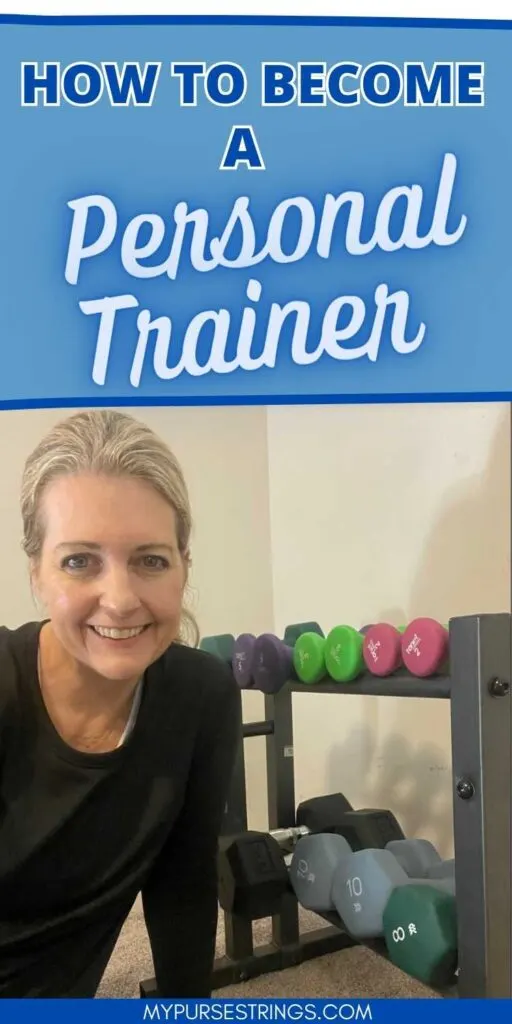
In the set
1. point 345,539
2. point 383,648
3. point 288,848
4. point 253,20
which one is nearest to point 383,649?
point 383,648

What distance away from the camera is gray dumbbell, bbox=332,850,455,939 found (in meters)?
0.71

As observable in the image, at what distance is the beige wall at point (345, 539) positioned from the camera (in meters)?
0.55

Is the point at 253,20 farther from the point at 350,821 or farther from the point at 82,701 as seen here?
the point at 350,821

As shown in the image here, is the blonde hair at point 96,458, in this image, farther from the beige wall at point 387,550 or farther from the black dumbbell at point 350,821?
the black dumbbell at point 350,821

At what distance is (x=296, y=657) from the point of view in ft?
2.09

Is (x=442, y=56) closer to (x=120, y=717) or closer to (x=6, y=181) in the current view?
(x=6, y=181)

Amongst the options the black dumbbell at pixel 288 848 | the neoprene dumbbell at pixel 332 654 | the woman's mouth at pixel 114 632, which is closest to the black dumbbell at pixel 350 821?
the black dumbbell at pixel 288 848

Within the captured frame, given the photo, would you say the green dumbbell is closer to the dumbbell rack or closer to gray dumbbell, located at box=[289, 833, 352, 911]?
the dumbbell rack

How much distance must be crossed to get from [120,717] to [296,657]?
159mm

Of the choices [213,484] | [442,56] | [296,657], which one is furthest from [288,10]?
[296,657]

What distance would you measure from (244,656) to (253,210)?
0.34 metres

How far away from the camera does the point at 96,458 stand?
0.53 metres
